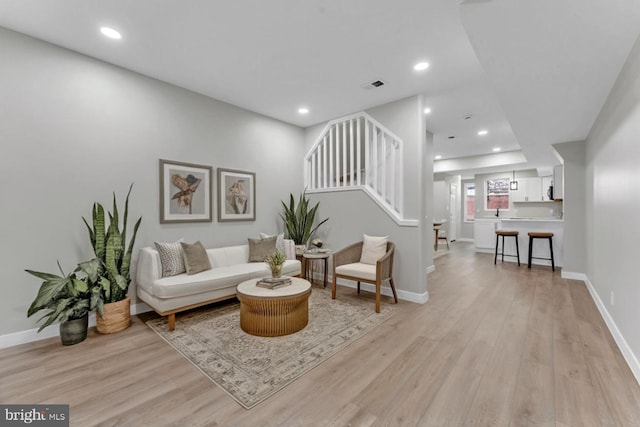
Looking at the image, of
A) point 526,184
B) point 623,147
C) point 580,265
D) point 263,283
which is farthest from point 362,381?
point 526,184

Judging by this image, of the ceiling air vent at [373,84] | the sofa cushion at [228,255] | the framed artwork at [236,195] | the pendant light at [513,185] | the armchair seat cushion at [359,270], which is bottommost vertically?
the armchair seat cushion at [359,270]

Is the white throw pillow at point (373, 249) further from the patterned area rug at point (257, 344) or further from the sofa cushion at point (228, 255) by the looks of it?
the sofa cushion at point (228, 255)

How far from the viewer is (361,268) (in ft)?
11.9

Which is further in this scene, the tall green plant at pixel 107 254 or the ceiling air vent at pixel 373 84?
the ceiling air vent at pixel 373 84

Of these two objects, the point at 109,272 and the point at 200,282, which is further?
the point at 200,282

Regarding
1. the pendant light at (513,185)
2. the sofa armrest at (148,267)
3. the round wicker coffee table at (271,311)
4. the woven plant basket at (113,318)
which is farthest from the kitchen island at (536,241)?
the woven plant basket at (113,318)

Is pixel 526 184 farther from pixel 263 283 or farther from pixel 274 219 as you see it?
pixel 263 283

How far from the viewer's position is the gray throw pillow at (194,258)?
3.24 m

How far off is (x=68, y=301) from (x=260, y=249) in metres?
2.12

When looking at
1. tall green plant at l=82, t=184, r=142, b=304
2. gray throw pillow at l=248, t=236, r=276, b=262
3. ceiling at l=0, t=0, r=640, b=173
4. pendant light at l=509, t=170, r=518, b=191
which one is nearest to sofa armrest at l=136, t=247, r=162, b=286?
tall green plant at l=82, t=184, r=142, b=304

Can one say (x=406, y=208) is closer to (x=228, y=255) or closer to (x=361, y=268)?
(x=361, y=268)

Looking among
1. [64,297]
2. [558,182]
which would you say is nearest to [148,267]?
[64,297]
